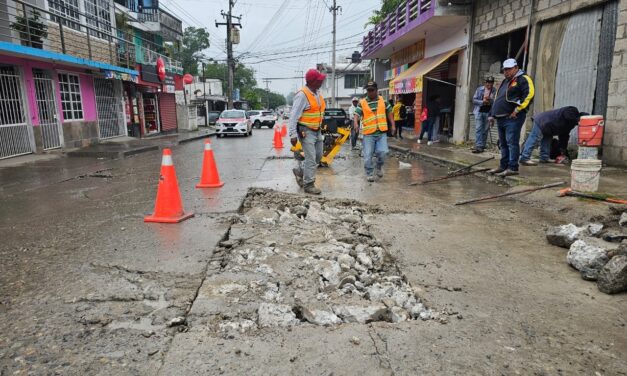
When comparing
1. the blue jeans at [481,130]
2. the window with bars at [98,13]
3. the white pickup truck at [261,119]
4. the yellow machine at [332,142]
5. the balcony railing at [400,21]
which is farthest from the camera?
the white pickup truck at [261,119]

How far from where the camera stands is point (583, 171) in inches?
208

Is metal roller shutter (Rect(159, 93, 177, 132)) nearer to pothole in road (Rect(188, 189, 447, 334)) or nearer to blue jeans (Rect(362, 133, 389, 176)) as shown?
blue jeans (Rect(362, 133, 389, 176))

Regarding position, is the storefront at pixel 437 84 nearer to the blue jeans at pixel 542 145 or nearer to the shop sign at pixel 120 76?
the blue jeans at pixel 542 145

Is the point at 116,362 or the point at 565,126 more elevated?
the point at 565,126

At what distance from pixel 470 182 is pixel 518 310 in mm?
5110

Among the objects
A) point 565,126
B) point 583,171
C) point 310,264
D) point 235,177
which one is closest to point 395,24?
point 565,126

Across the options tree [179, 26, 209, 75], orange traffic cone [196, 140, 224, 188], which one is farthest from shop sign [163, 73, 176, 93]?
tree [179, 26, 209, 75]

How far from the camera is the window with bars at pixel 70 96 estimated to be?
591 inches

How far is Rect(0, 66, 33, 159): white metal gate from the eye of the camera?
11820 millimetres

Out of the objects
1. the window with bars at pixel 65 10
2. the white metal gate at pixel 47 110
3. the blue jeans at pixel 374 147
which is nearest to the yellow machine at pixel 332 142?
the blue jeans at pixel 374 147

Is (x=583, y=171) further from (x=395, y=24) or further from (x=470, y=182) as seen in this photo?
(x=395, y=24)

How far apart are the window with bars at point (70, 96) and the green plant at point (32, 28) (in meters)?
1.45

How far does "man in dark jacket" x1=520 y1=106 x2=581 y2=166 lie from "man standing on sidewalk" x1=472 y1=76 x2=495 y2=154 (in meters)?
2.04

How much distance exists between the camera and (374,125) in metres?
7.25
